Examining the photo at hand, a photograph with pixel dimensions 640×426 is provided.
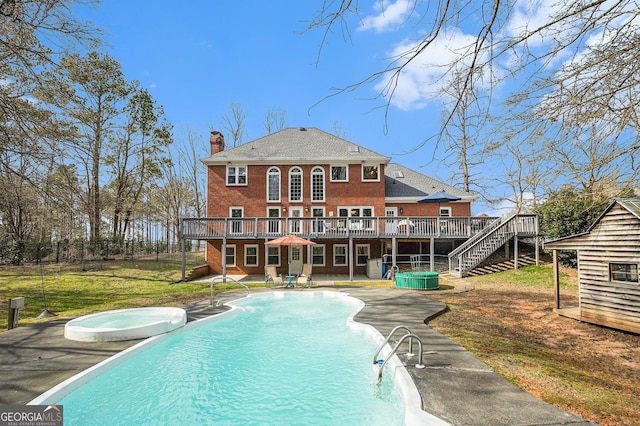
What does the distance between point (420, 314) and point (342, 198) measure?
13673mm

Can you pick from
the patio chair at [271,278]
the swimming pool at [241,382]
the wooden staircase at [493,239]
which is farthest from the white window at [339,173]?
the swimming pool at [241,382]

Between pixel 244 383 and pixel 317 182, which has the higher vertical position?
pixel 317 182

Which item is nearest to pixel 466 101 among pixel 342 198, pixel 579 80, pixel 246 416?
pixel 579 80

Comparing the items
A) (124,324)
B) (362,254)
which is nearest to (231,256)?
(362,254)

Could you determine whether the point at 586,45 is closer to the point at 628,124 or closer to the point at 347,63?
the point at 628,124

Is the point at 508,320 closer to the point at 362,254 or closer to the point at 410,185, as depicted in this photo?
the point at 362,254

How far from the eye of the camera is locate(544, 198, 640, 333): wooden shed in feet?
26.5

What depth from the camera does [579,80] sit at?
11.2 ft

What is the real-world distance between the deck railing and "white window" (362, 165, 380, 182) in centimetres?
376

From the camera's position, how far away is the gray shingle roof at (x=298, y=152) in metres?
22.2

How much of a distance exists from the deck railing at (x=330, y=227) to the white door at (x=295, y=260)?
6.92ft

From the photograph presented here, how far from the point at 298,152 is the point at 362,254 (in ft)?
27.8

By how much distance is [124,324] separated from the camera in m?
9.01

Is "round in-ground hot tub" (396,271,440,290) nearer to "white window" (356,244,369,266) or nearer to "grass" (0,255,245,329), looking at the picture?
"white window" (356,244,369,266)
